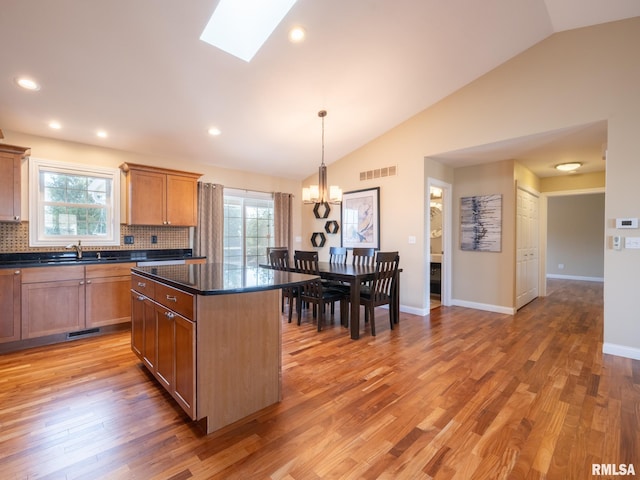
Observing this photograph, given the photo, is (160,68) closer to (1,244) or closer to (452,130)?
(1,244)

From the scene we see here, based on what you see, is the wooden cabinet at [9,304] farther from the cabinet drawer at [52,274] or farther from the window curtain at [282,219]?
the window curtain at [282,219]

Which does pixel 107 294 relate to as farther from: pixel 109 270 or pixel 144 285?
pixel 144 285

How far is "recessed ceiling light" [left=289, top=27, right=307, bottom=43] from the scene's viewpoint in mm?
2781

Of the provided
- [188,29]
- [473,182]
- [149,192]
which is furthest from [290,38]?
[473,182]

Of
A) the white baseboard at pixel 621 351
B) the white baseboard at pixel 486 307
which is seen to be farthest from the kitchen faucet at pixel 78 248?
the white baseboard at pixel 621 351

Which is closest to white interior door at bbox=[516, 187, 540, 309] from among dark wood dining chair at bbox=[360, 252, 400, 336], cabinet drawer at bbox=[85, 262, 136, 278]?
dark wood dining chair at bbox=[360, 252, 400, 336]

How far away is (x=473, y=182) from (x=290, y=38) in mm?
3749

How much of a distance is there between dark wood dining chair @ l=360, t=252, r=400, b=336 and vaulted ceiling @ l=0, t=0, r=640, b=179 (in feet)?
6.55

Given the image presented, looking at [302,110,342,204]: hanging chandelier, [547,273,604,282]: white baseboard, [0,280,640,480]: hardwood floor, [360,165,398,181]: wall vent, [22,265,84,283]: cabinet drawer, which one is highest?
[360,165,398,181]: wall vent

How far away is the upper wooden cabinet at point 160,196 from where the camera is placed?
4.07 meters

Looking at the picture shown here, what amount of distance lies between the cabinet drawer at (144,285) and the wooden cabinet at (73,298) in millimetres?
1242

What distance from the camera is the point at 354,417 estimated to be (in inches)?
78.1

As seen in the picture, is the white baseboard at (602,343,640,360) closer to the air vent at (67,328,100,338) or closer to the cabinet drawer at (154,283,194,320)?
the cabinet drawer at (154,283,194,320)

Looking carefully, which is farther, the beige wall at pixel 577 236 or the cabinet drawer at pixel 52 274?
the beige wall at pixel 577 236
